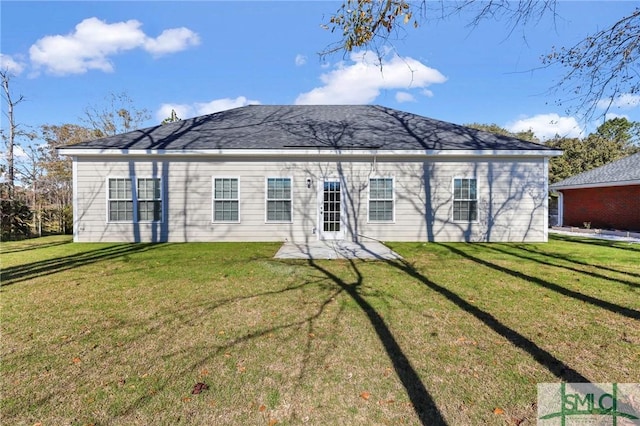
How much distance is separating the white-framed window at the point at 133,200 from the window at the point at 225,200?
1849mm

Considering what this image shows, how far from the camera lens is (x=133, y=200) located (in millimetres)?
10367

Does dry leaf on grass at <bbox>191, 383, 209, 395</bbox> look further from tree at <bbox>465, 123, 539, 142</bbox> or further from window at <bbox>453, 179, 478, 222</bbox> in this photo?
tree at <bbox>465, 123, 539, 142</bbox>

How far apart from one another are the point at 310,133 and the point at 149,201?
602 cm

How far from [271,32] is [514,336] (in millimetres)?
9985

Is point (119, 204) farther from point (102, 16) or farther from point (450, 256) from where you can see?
point (450, 256)

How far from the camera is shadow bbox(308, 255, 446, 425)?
215 cm

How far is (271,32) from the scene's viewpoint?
9594mm

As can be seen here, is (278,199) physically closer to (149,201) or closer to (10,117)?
(149,201)

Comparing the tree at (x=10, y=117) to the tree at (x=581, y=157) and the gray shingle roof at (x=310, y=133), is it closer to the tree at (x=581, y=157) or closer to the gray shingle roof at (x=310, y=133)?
the gray shingle roof at (x=310, y=133)

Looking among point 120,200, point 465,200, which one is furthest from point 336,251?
point 120,200

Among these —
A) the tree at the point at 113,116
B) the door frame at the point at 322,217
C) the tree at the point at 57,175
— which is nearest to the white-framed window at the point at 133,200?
the door frame at the point at 322,217

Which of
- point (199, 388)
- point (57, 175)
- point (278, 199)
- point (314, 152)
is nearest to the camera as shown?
point (199, 388)

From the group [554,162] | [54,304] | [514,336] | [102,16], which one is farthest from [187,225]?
[554,162]

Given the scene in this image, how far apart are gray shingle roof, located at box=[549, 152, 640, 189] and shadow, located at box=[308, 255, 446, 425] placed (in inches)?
664
